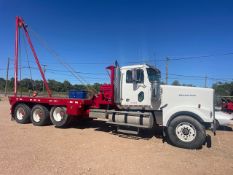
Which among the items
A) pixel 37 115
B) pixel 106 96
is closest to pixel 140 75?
pixel 106 96

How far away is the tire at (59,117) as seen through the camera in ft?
31.8

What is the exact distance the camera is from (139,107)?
27.9ft

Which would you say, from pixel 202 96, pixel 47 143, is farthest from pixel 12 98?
pixel 202 96

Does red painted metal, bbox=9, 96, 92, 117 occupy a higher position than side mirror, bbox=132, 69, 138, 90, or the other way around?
side mirror, bbox=132, 69, 138, 90

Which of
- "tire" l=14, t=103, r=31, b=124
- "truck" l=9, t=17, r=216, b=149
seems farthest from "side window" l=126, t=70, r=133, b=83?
"tire" l=14, t=103, r=31, b=124

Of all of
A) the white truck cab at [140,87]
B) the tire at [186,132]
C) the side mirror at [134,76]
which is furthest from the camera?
the side mirror at [134,76]

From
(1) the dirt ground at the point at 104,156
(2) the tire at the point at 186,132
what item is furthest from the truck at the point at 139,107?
(1) the dirt ground at the point at 104,156

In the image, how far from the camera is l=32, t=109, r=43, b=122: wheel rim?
10.4m

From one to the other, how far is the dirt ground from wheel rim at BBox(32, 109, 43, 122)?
7.30 ft

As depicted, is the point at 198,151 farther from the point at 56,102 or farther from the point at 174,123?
the point at 56,102

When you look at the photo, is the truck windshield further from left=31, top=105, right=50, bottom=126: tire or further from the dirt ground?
left=31, top=105, right=50, bottom=126: tire

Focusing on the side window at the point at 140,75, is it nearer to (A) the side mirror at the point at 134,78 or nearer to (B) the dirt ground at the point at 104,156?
(A) the side mirror at the point at 134,78

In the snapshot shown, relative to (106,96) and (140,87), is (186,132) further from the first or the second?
(106,96)

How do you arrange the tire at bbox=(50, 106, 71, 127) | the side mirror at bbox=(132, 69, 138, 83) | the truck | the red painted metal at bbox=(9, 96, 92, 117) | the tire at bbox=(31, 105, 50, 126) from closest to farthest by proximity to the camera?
1. the truck
2. the side mirror at bbox=(132, 69, 138, 83)
3. the red painted metal at bbox=(9, 96, 92, 117)
4. the tire at bbox=(50, 106, 71, 127)
5. the tire at bbox=(31, 105, 50, 126)
